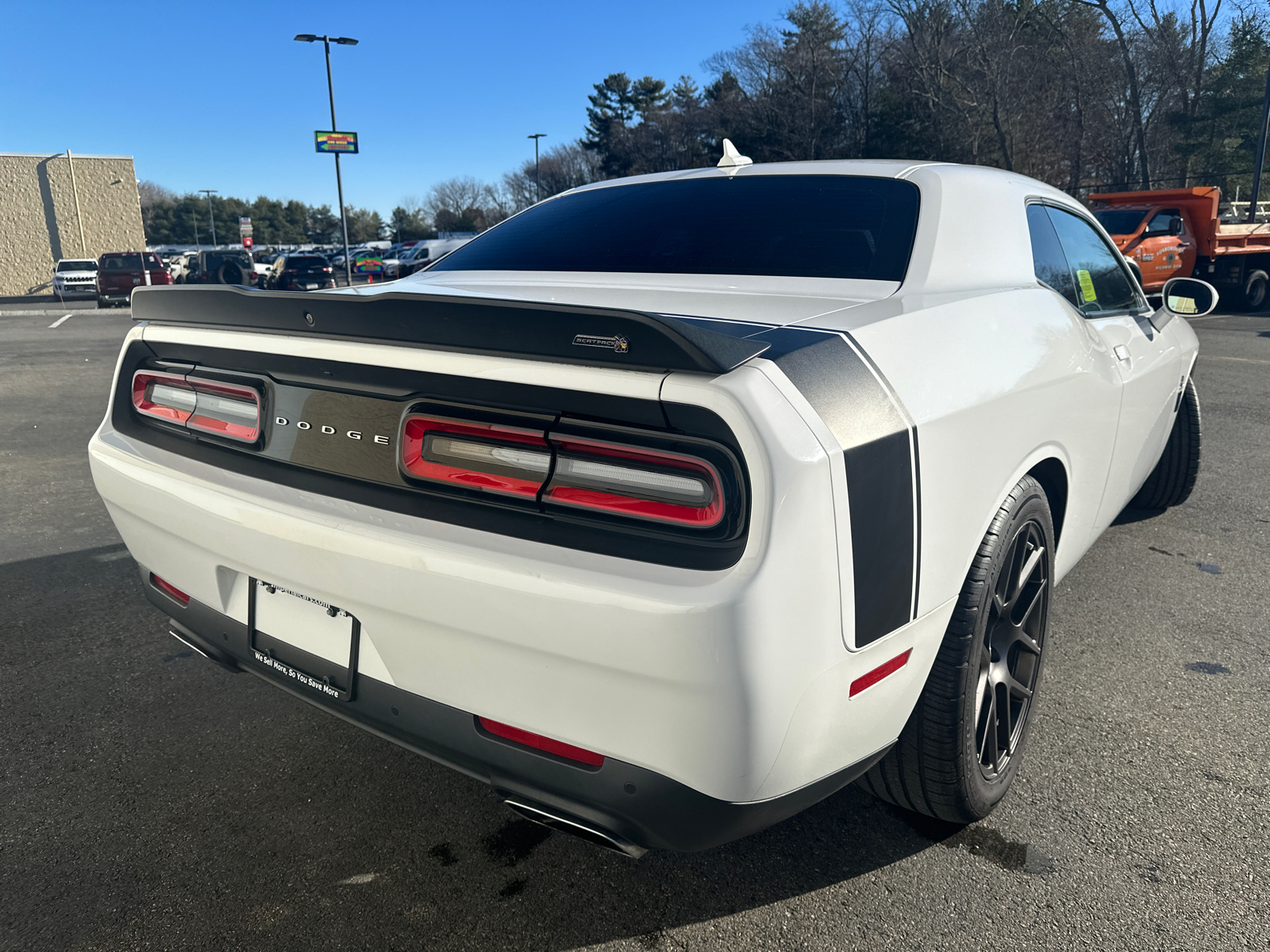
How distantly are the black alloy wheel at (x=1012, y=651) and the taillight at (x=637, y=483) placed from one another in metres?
0.88

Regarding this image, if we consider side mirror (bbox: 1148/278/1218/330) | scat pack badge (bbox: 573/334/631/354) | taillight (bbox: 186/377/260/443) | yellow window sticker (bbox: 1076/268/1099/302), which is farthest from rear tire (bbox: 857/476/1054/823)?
side mirror (bbox: 1148/278/1218/330)

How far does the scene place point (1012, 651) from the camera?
219 cm

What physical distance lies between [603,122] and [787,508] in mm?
83129

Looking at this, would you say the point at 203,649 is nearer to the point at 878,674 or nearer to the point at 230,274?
the point at 878,674

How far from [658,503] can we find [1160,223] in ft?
54.9

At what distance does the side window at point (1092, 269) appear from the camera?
286 cm

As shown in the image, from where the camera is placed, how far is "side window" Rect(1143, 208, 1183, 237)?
14.8 meters

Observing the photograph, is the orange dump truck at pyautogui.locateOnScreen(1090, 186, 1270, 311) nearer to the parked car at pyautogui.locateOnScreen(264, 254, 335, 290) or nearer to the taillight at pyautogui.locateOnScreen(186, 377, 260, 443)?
the taillight at pyautogui.locateOnScreen(186, 377, 260, 443)

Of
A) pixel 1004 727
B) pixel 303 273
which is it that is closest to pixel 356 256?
pixel 303 273

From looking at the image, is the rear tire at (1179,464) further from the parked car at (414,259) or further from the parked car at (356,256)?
the parked car at (356,256)

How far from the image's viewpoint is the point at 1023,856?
201 cm

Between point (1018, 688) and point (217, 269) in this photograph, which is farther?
point (217, 269)

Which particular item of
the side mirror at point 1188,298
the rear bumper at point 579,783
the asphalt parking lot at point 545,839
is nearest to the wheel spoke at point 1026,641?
the asphalt parking lot at point 545,839

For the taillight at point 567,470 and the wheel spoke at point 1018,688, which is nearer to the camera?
the taillight at point 567,470
